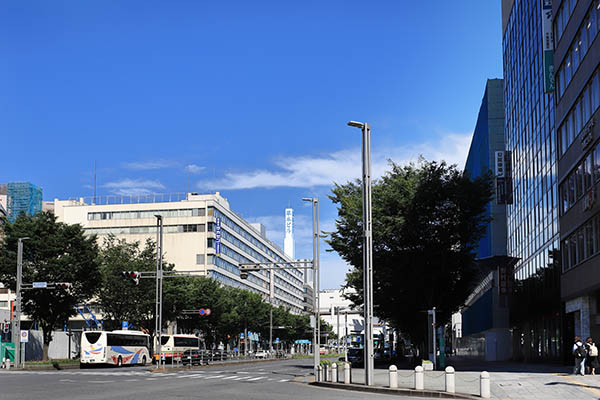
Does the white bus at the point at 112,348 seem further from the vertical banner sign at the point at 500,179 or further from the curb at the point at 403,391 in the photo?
the vertical banner sign at the point at 500,179

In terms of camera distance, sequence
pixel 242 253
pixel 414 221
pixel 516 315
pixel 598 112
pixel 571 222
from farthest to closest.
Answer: pixel 242 253, pixel 516 315, pixel 414 221, pixel 571 222, pixel 598 112

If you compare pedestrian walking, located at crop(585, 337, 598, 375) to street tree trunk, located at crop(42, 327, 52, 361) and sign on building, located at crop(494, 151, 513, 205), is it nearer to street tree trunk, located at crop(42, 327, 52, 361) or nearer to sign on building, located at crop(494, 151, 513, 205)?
sign on building, located at crop(494, 151, 513, 205)

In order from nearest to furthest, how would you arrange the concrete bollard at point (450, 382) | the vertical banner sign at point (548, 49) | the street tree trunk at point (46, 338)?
the concrete bollard at point (450, 382)
the vertical banner sign at point (548, 49)
the street tree trunk at point (46, 338)

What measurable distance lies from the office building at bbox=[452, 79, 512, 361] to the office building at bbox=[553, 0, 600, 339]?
862 cm

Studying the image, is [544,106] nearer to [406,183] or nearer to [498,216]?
[406,183]

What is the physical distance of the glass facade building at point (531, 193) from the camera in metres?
47.0

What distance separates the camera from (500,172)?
67.2 m

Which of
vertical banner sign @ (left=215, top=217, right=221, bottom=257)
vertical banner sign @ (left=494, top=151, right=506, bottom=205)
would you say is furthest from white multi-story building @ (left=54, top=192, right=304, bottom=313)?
vertical banner sign @ (left=494, top=151, right=506, bottom=205)

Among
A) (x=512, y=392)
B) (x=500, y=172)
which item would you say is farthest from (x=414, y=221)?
(x=500, y=172)

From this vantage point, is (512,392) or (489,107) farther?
(489,107)

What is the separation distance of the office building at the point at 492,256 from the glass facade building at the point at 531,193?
1.45m

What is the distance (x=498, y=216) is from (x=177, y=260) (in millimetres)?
56915

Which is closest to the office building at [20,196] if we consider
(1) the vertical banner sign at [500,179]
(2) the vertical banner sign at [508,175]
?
(1) the vertical banner sign at [500,179]

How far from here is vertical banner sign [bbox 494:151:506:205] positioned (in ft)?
218
